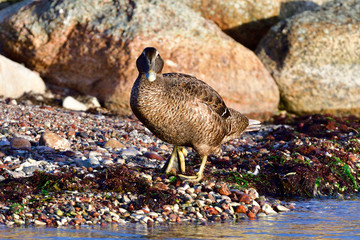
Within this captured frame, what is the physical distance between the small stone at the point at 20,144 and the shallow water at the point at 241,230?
304 cm

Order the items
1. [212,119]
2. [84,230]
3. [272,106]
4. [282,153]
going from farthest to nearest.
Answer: [272,106]
[282,153]
[212,119]
[84,230]

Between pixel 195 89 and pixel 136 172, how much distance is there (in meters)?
1.44

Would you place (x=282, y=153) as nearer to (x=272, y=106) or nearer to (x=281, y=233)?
(x=281, y=233)

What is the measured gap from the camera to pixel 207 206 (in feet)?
23.3

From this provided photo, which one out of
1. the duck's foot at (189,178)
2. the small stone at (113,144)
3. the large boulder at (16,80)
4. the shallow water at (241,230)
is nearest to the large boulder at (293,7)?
the large boulder at (16,80)

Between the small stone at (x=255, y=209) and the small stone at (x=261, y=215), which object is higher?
the small stone at (x=255, y=209)

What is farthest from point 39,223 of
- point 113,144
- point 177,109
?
point 113,144

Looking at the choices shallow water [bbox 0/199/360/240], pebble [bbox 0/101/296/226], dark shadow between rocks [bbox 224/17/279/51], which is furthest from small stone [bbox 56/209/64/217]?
dark shadow between rocks [bbox 224/17/279/51]

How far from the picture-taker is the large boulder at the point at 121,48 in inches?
533

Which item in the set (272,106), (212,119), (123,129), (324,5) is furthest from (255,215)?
(324,5)

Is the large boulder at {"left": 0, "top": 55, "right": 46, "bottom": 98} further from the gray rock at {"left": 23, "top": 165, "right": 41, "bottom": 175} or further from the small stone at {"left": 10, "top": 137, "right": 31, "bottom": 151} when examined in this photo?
the gray rock at {"left": 23, "top": 165, "right": 41, "bottom": 175}

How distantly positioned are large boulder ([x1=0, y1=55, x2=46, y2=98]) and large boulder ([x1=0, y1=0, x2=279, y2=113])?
49cm

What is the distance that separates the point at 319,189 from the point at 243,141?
3.16m

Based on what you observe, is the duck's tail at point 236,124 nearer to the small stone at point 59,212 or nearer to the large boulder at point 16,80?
the small stone at point 59,212
